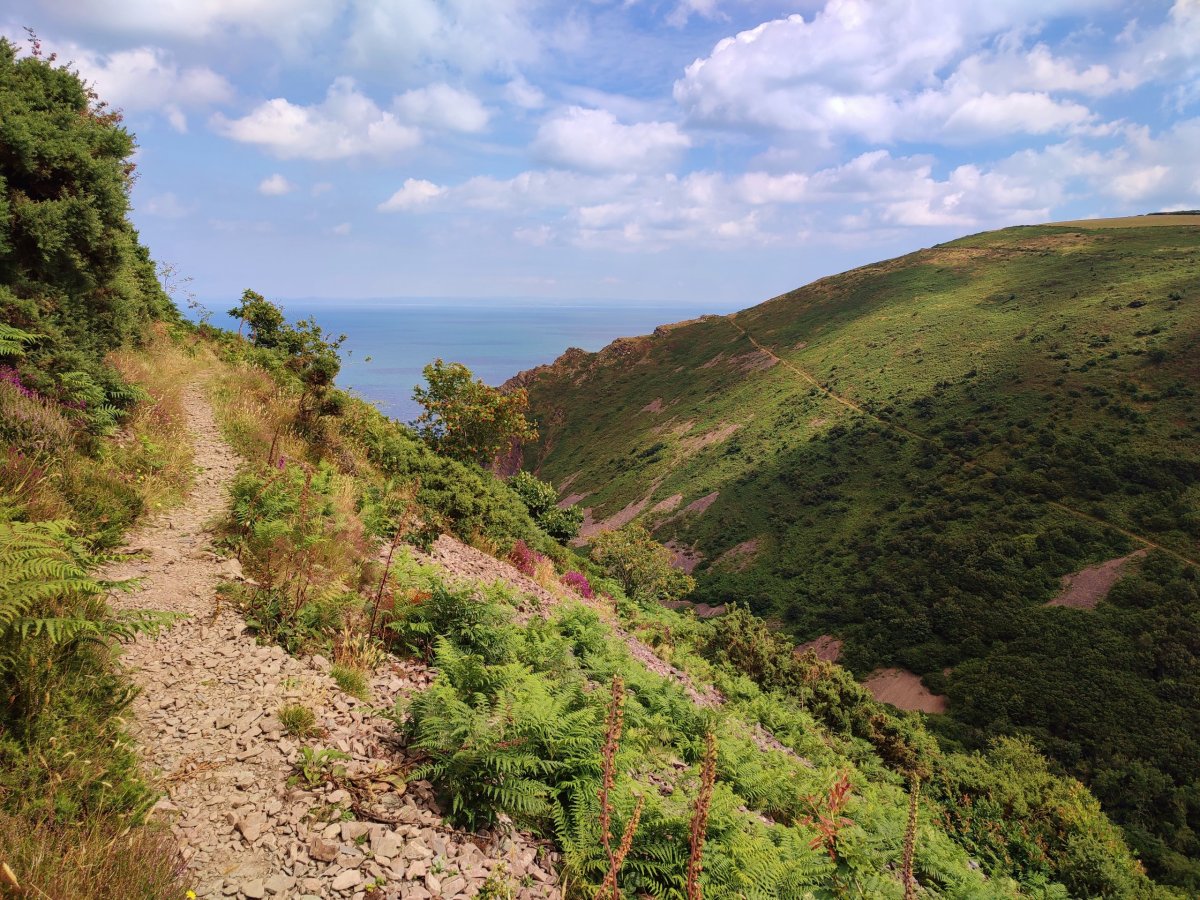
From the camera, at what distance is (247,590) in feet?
19.6

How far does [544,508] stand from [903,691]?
3143 cm

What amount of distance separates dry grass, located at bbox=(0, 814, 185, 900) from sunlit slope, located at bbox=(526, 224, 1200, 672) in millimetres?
45610

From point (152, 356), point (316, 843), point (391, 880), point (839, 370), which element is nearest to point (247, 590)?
point (316, 843)

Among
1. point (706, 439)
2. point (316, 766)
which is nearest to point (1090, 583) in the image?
point (706, 439)

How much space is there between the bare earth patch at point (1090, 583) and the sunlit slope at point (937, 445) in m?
0.83

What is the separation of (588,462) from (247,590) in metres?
88.9

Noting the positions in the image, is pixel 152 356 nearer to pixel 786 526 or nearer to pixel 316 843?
pixel 316 843

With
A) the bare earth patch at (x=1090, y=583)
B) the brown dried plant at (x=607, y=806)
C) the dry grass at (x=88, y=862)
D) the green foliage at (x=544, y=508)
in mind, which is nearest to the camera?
the brown dried plant at (x=607, y=806)

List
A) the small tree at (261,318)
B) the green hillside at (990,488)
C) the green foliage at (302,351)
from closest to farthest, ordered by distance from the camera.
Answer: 1. the green foliage at (302,351)
2. the small tree at (261,318)
3. the green hillside at (990,488)

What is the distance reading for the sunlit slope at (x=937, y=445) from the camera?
43375 millimetres

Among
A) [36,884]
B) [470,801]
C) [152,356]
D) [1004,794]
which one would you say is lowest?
[1004,794]

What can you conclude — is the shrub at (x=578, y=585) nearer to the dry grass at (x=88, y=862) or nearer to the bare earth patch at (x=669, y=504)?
the dry grass at (x=88, y=862)

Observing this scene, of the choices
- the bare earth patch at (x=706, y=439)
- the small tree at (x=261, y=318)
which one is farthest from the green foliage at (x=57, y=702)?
the bare earth patch at (x=706, y=439)

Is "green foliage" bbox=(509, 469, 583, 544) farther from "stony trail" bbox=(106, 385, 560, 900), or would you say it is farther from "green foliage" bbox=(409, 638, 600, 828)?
"green foliage" bbox=(409, 638, 600, 828)
